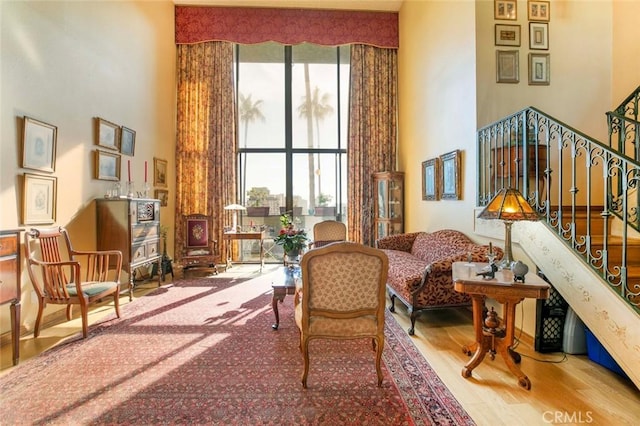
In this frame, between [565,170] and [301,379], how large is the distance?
13.6 ft

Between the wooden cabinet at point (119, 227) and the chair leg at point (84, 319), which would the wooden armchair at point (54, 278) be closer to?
the chair leg at point (84, 319)

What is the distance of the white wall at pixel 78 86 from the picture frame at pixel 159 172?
5.8 inches

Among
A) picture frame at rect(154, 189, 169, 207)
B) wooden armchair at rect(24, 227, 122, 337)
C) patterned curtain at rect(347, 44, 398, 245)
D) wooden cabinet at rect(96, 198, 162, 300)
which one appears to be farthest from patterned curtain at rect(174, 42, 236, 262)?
wooden armchair at rect(24, 227, 122, 337)

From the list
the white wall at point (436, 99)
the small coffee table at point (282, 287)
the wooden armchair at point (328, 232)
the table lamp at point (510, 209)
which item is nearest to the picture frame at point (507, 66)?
the white wall at point (436, 99)

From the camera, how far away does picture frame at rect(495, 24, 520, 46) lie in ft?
12.6

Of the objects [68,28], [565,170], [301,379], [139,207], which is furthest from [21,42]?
[565,170]

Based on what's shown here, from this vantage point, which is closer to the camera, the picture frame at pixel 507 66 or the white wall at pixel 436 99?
the picture frame at pixel 507 66

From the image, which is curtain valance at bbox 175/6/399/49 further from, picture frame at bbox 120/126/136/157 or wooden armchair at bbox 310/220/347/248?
wooden armchair at bbox 310/220/347/248

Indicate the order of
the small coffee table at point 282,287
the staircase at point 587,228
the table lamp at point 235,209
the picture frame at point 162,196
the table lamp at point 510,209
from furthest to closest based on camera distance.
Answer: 1. the table lamp at point 235,209
2. the picture frame at point 162,196
3. the small coffee table at point 282,287
4. the table lamp at point 510,209
5. the staircase at point 587,228

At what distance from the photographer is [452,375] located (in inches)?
95.8

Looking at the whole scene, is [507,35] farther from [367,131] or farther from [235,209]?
[235,209]

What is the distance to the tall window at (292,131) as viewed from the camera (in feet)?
22.6

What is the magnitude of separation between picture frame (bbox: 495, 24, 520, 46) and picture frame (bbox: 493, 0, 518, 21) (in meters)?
0.11

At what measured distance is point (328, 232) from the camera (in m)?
5.86
